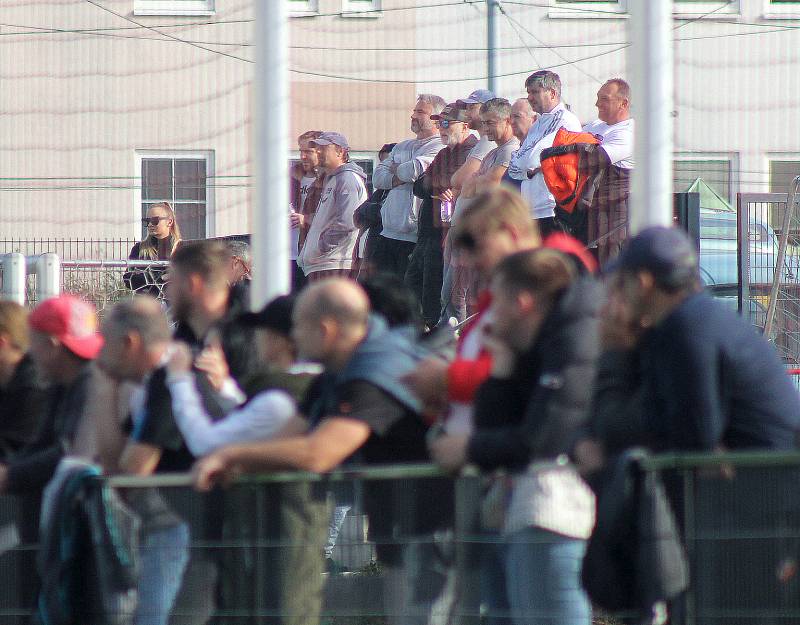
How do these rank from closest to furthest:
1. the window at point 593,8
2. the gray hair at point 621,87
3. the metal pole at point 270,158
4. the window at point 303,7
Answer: the metal pole at point 270,158 < the window at point 593,8 < the window at point 303,7 < the gray hair at point 621,87

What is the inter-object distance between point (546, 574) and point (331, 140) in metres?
6.13

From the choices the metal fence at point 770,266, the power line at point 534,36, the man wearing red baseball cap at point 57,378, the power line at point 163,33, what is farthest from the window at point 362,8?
the metal fence at point 770,266

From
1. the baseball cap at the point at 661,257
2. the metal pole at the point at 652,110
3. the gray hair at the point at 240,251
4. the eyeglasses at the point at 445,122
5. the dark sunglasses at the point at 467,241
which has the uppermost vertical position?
the eyeglasses at the point at 445,122

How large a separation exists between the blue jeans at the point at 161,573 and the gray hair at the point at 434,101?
15.8 feet

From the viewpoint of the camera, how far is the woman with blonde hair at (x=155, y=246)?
10281mm

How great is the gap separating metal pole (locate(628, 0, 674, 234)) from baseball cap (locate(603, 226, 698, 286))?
0.92 meters

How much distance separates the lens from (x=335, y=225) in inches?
407

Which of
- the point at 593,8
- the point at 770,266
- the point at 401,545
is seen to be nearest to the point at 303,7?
the point at 593,8

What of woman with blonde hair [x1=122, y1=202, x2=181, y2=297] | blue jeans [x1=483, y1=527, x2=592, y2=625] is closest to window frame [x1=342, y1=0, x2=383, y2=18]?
woman with blonde hair [x1=122, y1=202, x2=181, y2=297]

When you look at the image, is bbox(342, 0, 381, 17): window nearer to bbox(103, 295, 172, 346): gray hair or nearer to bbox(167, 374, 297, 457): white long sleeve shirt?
bbox(103, 295, 172, 346): gray hair

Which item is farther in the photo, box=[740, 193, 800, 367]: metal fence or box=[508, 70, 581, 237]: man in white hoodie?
box=[740, 193, 800, 367]: metal fence

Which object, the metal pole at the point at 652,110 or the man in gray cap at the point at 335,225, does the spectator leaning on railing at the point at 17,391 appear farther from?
the man in gray cap at the point at 335,225

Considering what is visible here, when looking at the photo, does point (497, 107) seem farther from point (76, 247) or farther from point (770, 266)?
point (76, 247)

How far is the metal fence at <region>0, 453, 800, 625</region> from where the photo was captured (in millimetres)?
4137
